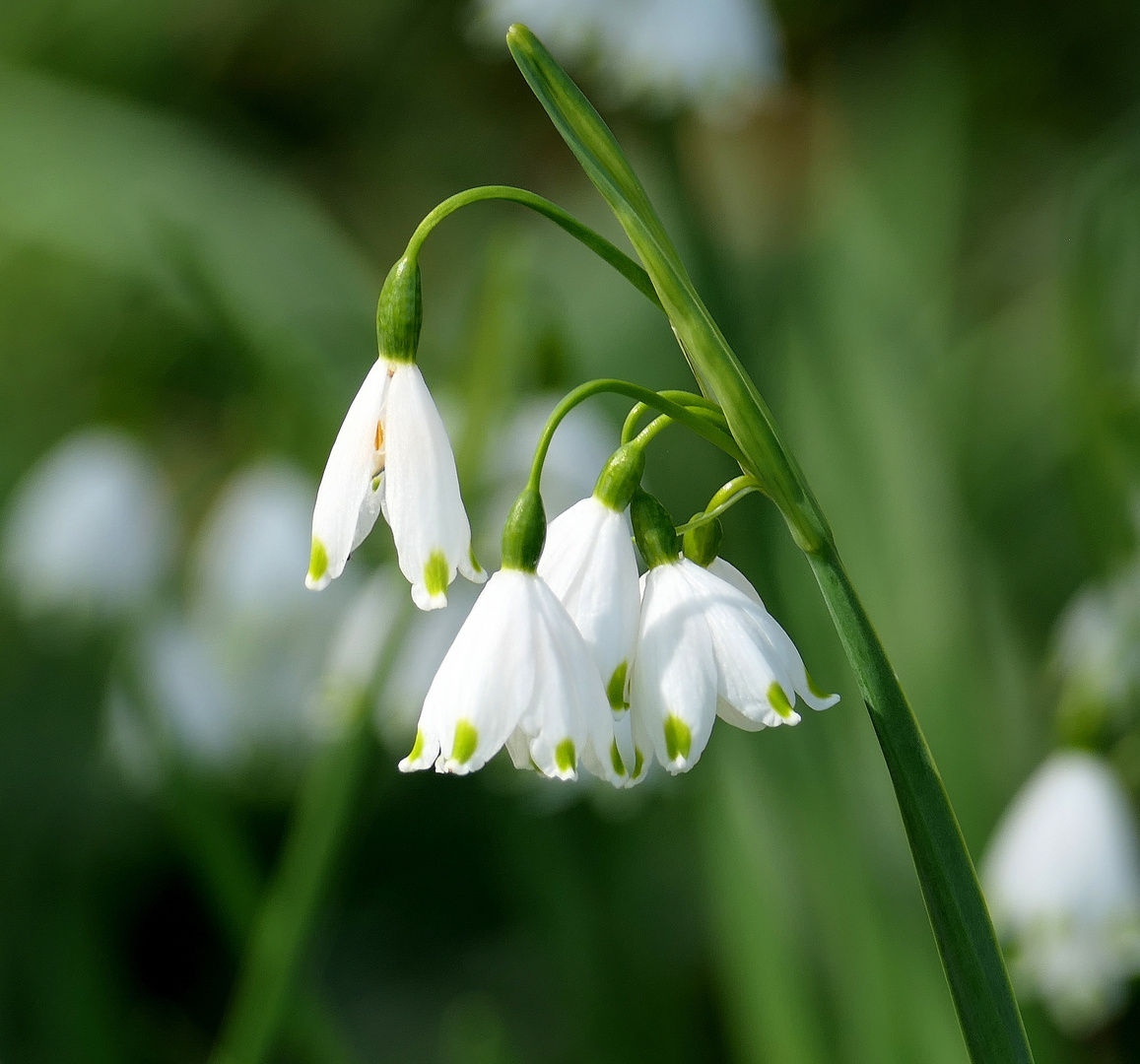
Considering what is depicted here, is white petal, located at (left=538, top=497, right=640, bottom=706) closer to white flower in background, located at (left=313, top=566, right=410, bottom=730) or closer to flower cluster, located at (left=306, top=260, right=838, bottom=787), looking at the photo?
flower cluster, located at (left=306, top=260, right=838, bottom=787)

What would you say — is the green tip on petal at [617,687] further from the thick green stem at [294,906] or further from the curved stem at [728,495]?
the thick green stem at [294,906]

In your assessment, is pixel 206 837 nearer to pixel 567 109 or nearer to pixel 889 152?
pixel 567 109

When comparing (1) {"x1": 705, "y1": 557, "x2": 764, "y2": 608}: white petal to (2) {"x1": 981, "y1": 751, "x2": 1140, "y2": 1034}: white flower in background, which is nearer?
(1) {"x1": 705, "y1": 557, "x2": 764, "y2": 608}: white petal

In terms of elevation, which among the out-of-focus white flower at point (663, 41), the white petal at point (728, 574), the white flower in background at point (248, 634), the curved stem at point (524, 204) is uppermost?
the out-of-focus white flower at point (663, 41)

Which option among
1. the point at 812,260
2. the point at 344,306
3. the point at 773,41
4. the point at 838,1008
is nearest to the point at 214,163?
the point at 344,306

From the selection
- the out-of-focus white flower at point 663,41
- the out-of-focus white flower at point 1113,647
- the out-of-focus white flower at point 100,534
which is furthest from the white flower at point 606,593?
the out-of-focus white flower at point 100,534

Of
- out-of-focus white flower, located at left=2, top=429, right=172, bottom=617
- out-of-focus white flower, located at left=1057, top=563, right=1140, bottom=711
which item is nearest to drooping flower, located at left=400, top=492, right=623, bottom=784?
out-of-focus white flower, located at left=1057, top=563, right=1140, bottom=711

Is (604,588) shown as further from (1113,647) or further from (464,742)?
(1113,647)
